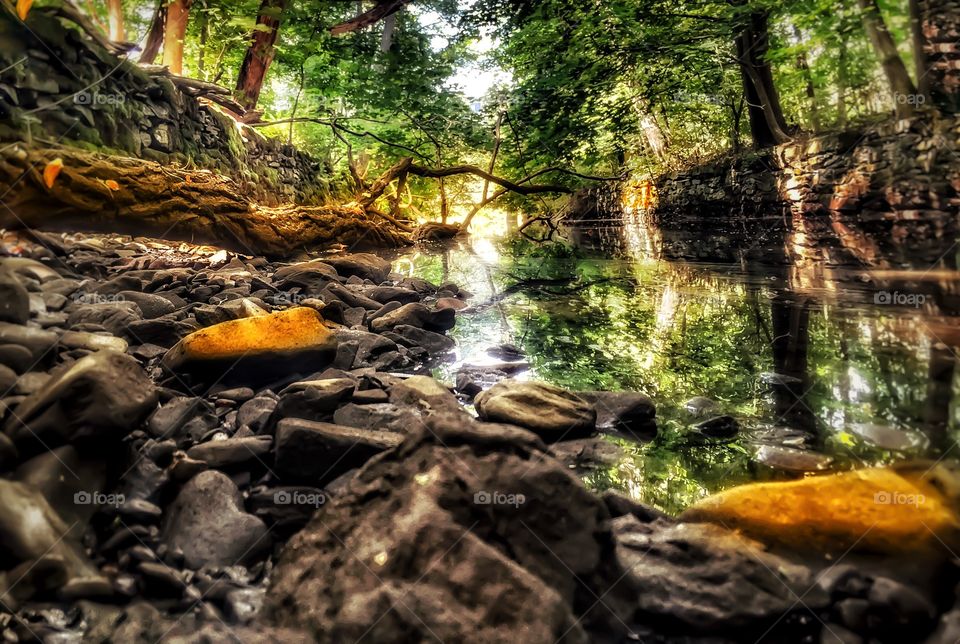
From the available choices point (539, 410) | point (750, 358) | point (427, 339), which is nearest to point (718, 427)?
point (539, 410)

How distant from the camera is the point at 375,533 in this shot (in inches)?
57.7

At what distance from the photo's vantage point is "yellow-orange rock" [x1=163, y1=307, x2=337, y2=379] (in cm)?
264

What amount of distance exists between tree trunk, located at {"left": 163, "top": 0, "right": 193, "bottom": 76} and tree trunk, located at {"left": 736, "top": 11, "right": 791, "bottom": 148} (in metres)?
12.6

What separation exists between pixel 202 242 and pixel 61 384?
4.43 metres

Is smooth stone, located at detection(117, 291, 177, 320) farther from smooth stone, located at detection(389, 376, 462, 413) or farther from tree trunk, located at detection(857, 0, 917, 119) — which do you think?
tree trunk, located at detection(857, 0, 917, 119)

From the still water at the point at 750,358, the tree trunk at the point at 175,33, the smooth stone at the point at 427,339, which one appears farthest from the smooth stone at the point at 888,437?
the tree trunk at the point at 175,33

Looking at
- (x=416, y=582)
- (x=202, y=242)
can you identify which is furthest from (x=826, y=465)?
(x=202, y=242)

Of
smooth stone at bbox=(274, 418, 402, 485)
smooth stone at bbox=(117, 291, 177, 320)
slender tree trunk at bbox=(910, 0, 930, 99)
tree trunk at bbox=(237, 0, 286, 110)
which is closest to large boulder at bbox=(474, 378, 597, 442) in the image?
smooth stone at bbox=(274, 418, 402, 485)

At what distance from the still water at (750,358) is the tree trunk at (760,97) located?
28.6 ft

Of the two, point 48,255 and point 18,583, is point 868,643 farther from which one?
point 48,255

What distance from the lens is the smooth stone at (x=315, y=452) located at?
1923mm

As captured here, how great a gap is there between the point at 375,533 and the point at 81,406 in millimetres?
1219

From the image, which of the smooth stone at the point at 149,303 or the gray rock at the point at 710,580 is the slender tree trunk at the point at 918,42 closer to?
the gray rock at the point at 710,580

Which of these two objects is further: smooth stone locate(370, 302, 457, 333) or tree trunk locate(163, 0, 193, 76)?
tree trunk locate(163, 0, 193, 76)
